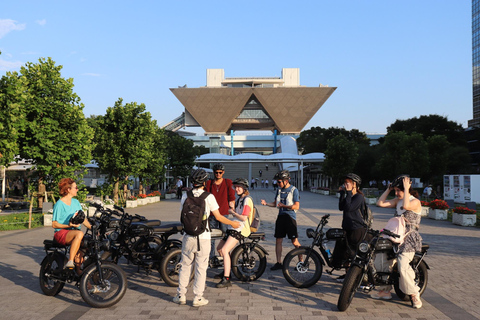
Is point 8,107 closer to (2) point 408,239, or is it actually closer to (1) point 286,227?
(1) point 286,227

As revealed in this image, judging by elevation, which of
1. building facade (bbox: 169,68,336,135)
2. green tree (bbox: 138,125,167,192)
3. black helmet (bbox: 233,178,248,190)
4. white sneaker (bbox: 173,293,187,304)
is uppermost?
building facade (bbox: 169,68,336,135)

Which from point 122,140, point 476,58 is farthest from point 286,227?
point 476,58

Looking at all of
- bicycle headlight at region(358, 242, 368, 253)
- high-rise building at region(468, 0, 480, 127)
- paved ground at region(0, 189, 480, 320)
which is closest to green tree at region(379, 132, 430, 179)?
paved ground at region(0, 189, 480, 320)

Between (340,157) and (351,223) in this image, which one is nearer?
(351,223)

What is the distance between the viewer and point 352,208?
5.77 metres

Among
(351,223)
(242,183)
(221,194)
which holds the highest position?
(242,183)

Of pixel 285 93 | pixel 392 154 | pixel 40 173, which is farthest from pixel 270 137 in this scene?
pixel 40 173

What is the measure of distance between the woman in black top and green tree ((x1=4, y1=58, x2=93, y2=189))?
1078 centimetres

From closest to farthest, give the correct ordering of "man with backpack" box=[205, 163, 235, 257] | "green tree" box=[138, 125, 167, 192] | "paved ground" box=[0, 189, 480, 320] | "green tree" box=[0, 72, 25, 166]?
"paved ground" box=[0, 189, 480, 320]
"man with backpack" box=[205, 163, 235, 257]
"green tree" box=[0, 72, 25, 166]
"green tree" box=[138, 125, 167, 192]

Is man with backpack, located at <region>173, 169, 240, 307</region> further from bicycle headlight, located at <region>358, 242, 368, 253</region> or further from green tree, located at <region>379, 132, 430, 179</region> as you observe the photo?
green tree, located at <region>379, 132, 430, 179</region>

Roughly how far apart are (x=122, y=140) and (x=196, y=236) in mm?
16442

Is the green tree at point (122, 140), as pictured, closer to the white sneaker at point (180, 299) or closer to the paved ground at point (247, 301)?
the paved ground at point (247, 301)

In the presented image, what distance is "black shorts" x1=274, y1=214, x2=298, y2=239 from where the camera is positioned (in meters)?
6.75

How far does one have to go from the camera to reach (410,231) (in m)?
5.27
